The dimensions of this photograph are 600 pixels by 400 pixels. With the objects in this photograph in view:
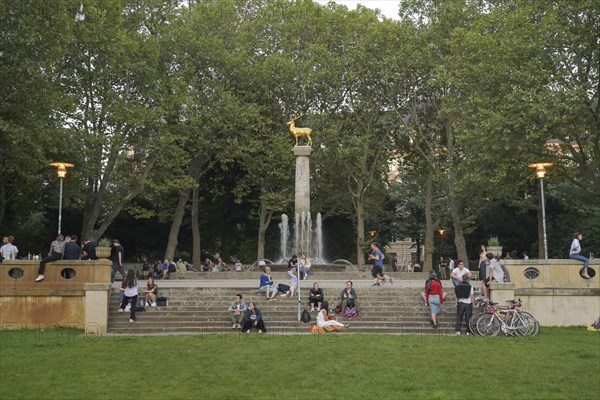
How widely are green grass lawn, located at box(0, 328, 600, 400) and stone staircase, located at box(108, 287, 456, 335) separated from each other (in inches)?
80.2

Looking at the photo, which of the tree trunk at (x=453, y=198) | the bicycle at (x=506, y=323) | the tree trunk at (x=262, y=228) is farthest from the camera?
the tree trunk at (x=262, y=228)

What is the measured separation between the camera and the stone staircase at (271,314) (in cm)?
1895

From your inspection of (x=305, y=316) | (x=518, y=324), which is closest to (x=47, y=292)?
(x=305, y=316)

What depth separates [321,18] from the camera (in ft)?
150

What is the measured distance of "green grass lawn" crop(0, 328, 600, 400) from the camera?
11.0 metres

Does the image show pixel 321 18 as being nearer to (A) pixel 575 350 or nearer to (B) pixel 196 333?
(B) pixel 196 333

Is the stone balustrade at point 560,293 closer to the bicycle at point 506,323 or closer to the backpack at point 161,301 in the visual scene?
the bicycle at point 506,323

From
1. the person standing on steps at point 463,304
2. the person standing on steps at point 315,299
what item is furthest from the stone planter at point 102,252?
the person standing on steps at point 463,304

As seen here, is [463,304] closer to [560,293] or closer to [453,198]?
[560,293]

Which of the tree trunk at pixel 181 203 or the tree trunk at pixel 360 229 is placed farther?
the tree trunk at pixel 360 229

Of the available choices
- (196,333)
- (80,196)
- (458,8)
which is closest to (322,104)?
(458,8)

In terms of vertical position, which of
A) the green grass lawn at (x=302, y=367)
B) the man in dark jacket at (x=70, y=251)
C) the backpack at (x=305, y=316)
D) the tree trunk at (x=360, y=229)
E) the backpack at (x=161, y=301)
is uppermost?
the tree trunk at (x=360, y=229)

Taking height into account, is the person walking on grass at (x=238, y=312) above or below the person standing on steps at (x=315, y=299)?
below

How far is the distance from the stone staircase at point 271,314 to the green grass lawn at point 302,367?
204 centimetres
